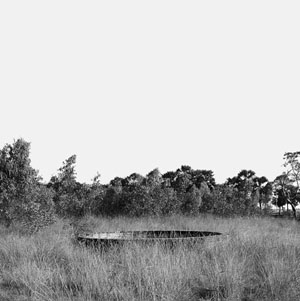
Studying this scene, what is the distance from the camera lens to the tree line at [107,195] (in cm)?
820

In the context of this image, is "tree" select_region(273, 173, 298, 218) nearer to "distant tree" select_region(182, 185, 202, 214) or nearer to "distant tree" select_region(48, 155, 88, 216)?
"distant tree" select_region(182, 185, 202, 214)

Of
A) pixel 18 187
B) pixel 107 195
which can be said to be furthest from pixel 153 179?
pixel 18 187

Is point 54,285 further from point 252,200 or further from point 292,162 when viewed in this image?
point 292,162

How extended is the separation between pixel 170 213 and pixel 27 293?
37.3 feet

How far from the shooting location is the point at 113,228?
1016 cm

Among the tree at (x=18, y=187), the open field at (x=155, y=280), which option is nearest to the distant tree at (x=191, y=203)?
the tree at (x=18, y=187)

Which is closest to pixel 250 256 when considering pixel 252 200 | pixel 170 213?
pixel 170 213

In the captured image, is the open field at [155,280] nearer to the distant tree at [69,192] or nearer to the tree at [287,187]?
the distant tree at [69,192]

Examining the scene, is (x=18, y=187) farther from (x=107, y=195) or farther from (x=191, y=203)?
(x=191, y=203)

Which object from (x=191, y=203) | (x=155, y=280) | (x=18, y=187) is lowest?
(x=155, y=280)

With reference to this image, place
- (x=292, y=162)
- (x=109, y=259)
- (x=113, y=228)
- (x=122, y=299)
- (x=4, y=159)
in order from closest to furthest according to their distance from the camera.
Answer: (x=122, y=299), (x=109, y=259), (x=4, y=159), (x=113, y=228), (x=292, y=162)

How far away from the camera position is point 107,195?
16203 millimetres

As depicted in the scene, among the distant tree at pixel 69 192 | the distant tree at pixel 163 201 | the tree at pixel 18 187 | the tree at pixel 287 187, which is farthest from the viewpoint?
the tree at pixel 287 187

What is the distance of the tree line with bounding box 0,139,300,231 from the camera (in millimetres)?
8195
